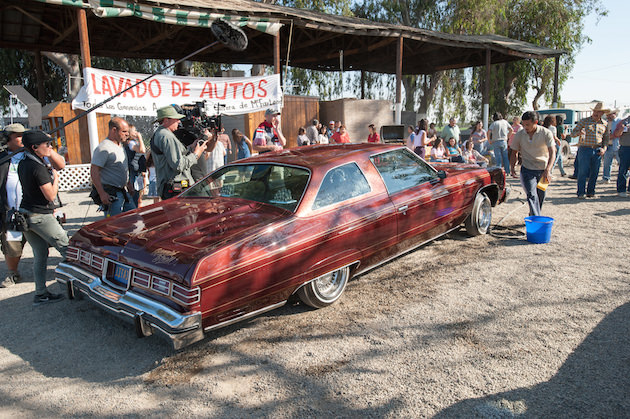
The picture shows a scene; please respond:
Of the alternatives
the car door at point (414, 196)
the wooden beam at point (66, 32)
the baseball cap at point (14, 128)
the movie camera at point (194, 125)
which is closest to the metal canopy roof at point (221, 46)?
the wooden beam at point (66, 32)

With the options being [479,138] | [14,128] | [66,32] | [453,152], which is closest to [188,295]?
[14,128]

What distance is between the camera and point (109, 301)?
9.89 feet

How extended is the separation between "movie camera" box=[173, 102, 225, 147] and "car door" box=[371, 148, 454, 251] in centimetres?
236

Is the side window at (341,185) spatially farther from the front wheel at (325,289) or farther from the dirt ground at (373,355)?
the dirt ground at (373,355)

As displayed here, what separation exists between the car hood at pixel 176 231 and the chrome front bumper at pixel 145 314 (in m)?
0.22

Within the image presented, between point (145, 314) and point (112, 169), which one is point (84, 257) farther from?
point (112, 169)

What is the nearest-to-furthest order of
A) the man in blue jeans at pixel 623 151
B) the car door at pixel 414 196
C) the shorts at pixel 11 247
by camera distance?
1. the car door at pixel 414 196
2. the shorts at pixel 11 247
3. the man in blue jeans at pixel 623 151

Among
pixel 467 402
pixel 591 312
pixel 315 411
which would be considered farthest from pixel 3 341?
pixel 591 312

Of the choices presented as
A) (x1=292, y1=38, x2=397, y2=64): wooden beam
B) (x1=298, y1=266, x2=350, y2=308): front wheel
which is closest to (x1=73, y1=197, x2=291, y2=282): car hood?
(x1=298, y1=266, x2=350, y2=308): front wheel

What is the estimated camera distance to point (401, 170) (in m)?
4.57

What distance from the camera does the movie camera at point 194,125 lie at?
17.7 feet

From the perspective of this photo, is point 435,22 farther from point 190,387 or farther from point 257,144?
point 190,387

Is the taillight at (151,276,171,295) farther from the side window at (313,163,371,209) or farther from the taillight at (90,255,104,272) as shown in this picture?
the side window at (313,163,371,209)

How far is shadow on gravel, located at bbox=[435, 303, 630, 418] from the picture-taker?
2.32m
